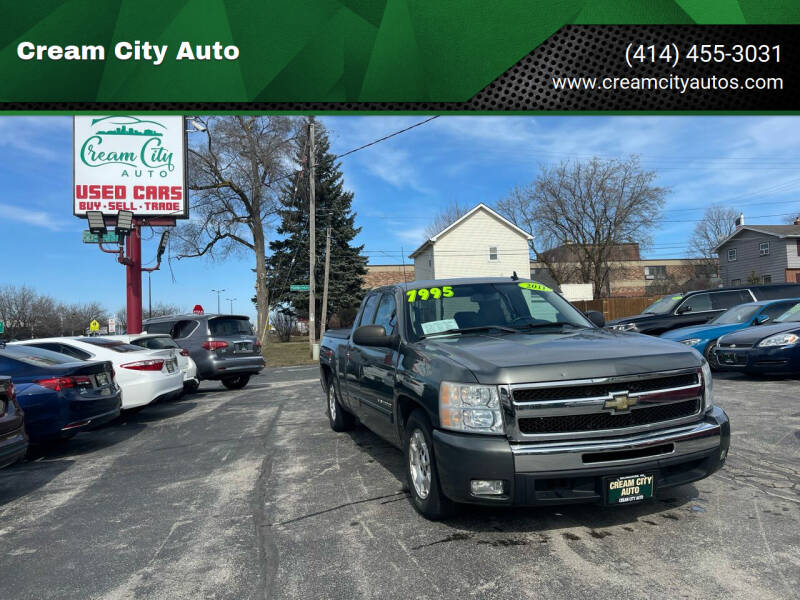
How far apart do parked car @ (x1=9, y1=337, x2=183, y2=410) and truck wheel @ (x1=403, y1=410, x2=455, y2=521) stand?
253 inches

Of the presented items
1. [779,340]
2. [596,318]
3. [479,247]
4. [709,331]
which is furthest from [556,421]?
[479,247]

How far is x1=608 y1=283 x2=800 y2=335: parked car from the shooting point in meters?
14.4

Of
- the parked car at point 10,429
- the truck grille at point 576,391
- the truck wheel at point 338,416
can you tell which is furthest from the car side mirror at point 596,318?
the parked car at point 10,429

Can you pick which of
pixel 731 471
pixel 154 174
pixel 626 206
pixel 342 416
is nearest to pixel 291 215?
pixel 154 174

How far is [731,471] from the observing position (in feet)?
16.8

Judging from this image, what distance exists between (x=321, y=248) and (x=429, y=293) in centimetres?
4090

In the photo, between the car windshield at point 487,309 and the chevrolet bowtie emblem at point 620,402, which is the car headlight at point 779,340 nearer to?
the car windshield at point 487,309

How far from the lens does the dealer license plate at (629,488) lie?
11.7 ft

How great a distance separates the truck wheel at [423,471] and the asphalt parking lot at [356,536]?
0.12m

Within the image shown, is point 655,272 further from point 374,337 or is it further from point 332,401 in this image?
point 374,337

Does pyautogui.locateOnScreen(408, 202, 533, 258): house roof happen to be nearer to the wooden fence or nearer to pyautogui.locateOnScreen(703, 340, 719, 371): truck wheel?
the wooden fence

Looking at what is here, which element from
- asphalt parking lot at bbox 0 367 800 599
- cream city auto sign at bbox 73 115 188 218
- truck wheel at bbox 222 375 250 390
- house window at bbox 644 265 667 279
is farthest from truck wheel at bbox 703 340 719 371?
house window at bbox 644 265 667 279

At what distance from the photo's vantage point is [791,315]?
37.9ft

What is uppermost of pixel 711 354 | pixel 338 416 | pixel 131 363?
pixel 131 363
